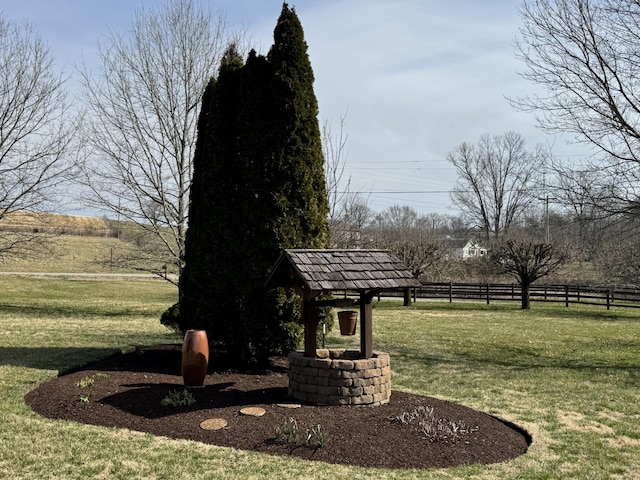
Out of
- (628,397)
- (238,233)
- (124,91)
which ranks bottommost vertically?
(628,397)

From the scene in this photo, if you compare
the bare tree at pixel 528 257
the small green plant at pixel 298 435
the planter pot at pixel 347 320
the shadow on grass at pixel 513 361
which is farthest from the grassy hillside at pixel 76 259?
the small green plant at pixel 298 435

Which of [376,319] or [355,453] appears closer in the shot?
[355,453]

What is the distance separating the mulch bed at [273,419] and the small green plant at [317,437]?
0.04 meters

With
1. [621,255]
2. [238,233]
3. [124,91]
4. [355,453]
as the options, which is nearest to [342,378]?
[355,453]

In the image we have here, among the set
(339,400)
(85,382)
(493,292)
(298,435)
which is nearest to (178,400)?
(85,382)

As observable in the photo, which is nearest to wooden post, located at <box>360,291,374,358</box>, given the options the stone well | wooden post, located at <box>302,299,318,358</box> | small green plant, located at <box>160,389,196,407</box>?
the stone well

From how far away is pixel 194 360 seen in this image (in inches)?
305

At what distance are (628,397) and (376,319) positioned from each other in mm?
11388

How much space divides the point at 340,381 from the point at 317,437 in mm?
1390

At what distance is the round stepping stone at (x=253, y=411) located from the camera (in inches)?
260

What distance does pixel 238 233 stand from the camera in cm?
929

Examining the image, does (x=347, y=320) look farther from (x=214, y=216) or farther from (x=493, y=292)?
(x=493, y=292)

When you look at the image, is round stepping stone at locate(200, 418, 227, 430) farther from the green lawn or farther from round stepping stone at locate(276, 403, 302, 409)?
round stepping stone at locate(276, 403, 302, 409)

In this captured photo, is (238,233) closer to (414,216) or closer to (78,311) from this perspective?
(78,311)
